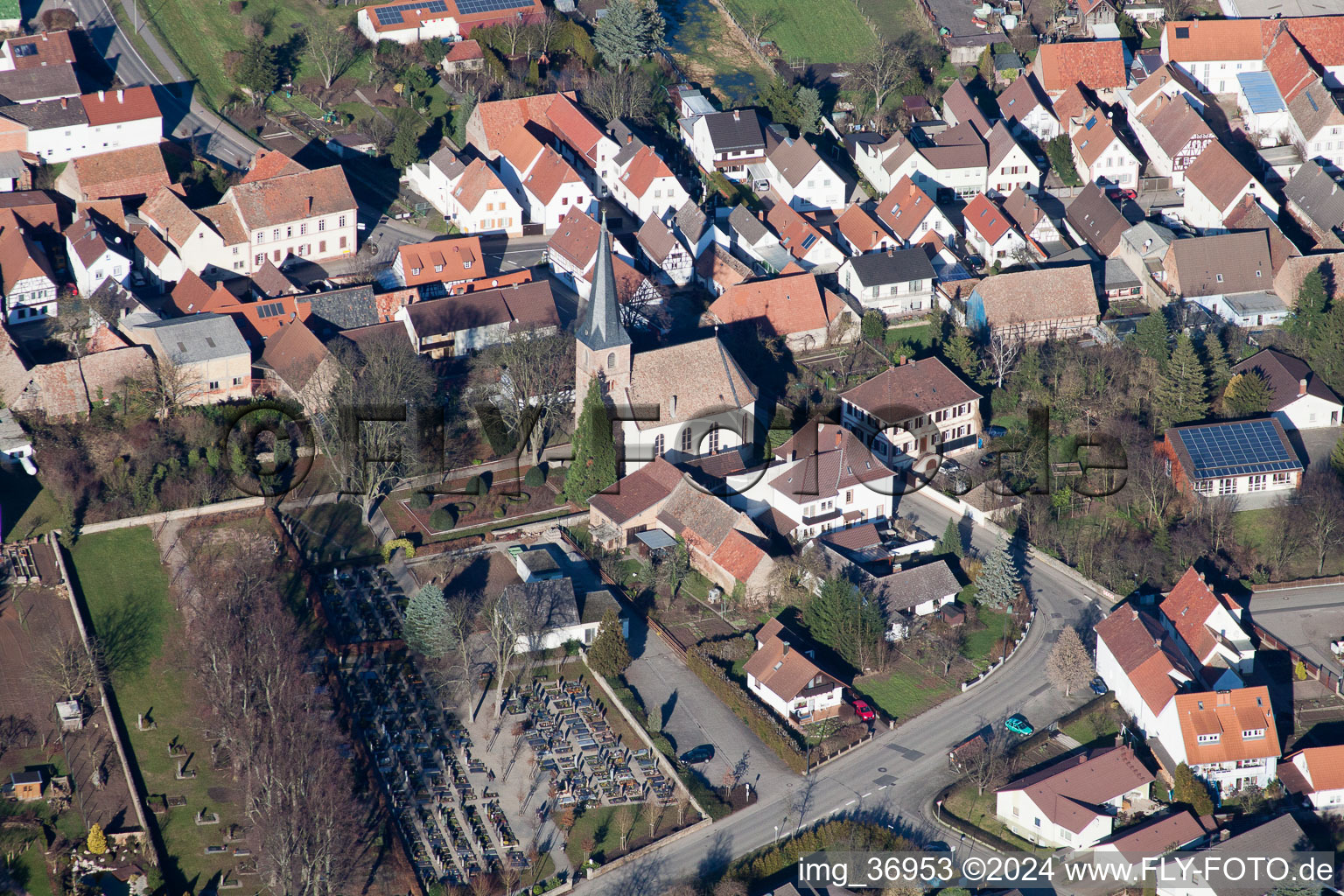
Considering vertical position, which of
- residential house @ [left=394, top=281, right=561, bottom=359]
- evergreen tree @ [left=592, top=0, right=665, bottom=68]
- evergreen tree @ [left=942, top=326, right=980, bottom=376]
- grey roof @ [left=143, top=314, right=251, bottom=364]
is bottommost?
evergreen tree @ [left=942, top=326, right=980, bottom=376]

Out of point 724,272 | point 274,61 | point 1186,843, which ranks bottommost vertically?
point 1186,843

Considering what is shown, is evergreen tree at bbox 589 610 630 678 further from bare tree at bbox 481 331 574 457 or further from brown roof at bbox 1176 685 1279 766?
brown roof at bbox 1176 685 1279 766

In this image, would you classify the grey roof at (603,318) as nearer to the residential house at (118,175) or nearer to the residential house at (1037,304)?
the residential house at (1037,304)

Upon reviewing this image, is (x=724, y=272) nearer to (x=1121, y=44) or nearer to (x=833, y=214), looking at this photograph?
(x=833, y=214)

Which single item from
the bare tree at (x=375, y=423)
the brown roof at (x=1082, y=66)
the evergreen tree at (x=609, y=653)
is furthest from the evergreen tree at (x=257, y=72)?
the evergreen tree at (x=609, y=653)

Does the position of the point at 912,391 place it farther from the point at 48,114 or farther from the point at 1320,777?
the point at 48,114

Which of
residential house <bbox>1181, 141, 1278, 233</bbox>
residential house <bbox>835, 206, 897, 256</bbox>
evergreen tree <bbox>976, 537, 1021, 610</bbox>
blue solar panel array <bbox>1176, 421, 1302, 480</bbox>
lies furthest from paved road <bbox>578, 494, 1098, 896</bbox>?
residential house <bbox>1181, 141, 1278, 233</bbox>

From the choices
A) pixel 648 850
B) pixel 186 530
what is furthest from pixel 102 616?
pixel 648 850
